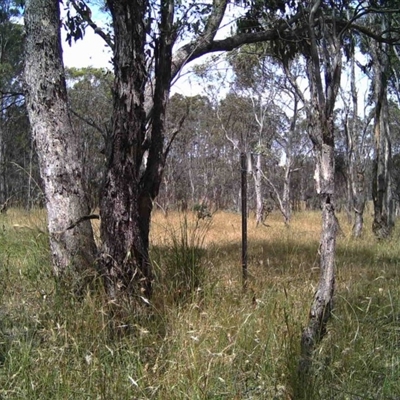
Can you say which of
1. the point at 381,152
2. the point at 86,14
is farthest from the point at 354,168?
the point at 86,14

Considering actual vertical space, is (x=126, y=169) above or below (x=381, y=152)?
below

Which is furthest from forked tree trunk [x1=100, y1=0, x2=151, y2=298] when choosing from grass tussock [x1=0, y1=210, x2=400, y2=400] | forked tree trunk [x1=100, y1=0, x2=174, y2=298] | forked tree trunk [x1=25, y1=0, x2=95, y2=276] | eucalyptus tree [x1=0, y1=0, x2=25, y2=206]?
eucalyptus tree [x1=0, y1=0, x2=25, y2=206]

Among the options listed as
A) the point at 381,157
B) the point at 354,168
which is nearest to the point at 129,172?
the point at 381,157

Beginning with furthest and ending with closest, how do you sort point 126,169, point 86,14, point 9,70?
1. point 9,70
2. point 86,14
3. point 126,169

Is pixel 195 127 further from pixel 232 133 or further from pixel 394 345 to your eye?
pixel 394 345

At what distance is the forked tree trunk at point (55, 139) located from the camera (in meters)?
3.83

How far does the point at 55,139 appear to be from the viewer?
3.89m

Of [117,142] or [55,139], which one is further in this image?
[55,139]

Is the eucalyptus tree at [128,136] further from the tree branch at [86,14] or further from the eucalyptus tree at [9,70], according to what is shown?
the eucalyptus tree at [9,70]

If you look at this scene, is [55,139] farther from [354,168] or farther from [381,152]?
[354,168]

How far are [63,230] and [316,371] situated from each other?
2.22m

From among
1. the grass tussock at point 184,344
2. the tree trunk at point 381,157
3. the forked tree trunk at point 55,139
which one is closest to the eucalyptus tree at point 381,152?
the tree trunk at point 381,157

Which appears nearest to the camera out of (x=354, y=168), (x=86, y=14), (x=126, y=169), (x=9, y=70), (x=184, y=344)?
(x=184, y=344)

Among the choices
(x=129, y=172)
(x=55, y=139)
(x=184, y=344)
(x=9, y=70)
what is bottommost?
(x=184, y=344)
